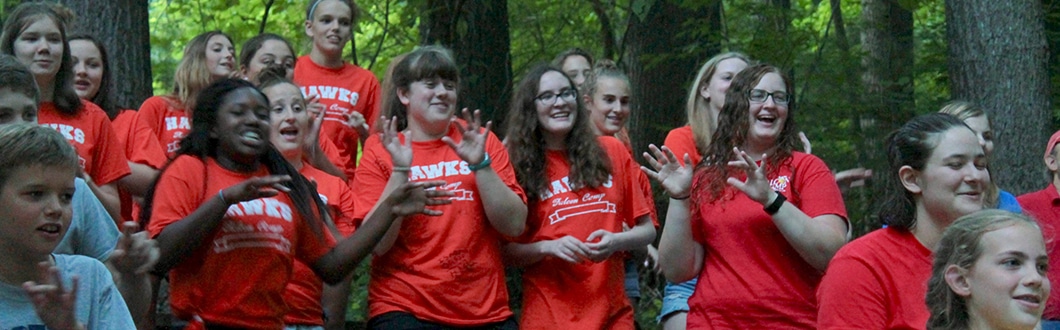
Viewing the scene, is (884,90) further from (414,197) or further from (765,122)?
(414,197)

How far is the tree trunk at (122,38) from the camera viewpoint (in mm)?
7363

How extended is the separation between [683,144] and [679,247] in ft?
3.09

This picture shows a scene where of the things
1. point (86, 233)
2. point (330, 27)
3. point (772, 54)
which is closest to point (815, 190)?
point (86, 233)

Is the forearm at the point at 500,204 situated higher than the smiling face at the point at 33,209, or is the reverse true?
the smiling face at the point at 33,209

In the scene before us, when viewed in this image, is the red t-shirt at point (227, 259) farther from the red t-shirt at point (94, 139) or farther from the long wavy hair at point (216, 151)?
the red t-shirt at point (94, 139)

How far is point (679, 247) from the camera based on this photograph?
5176 mm

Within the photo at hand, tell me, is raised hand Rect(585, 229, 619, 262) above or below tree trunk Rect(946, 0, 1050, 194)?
below

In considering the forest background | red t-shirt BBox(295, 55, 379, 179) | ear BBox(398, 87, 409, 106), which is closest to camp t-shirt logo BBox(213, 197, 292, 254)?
ear BBox(398, 87, 409, 106)

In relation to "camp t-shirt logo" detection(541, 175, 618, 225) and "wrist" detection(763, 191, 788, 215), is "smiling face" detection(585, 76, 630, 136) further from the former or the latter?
"wrist" detection(763, 191, 788, 215)

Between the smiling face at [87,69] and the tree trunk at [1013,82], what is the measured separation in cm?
477

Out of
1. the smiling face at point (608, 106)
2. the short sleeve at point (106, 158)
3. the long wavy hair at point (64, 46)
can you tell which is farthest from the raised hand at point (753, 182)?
the long wavy hair at point (64, 46)

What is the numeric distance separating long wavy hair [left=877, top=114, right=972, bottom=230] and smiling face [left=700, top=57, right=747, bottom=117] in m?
1.46

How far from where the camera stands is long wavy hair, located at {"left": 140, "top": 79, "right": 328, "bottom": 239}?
16.3ft

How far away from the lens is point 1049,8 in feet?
30.0
